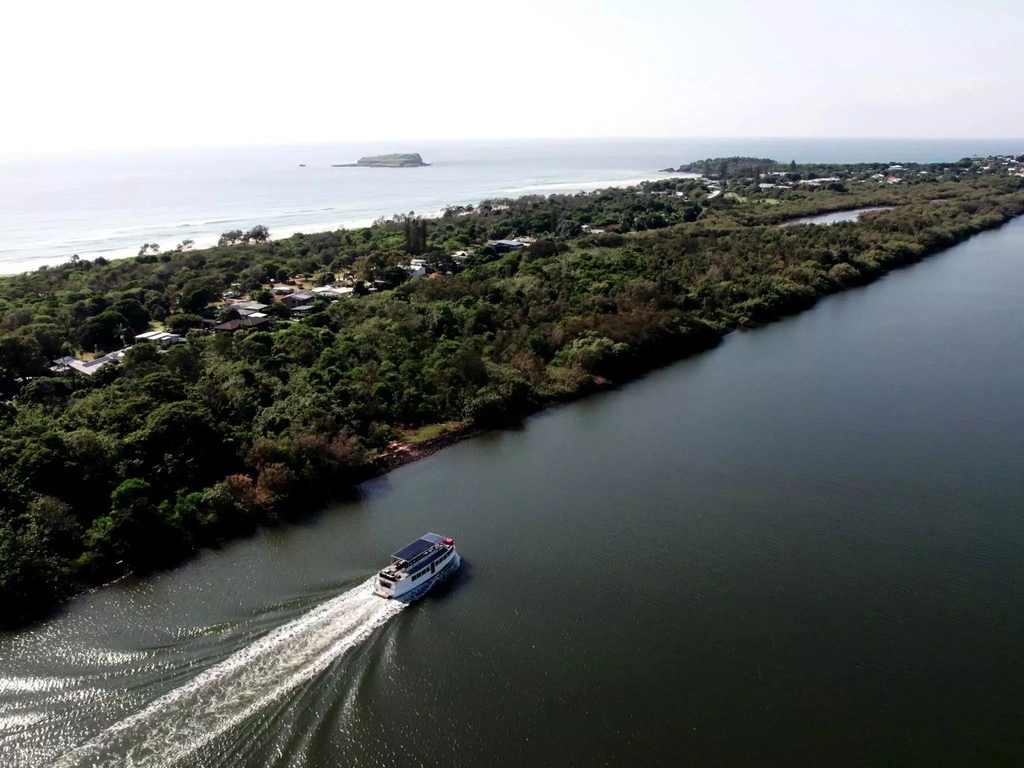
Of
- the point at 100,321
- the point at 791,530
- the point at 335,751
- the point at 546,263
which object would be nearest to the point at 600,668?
the point at 335,751

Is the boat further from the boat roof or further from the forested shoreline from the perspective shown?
the forested shoreline

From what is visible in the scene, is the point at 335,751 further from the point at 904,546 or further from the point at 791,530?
the point at 904,546

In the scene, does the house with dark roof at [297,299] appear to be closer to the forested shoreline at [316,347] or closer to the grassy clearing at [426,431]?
the forested shoreline at [316,347]

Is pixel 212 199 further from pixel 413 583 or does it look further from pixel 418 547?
pixel 413 583

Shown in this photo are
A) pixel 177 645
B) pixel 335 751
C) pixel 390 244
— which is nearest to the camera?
pixel 335 751

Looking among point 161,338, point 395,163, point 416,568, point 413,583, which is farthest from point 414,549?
point 395,163

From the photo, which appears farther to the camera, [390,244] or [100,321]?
[390,244]

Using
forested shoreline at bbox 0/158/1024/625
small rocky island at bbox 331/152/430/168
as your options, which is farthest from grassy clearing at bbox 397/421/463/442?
small rocky island at bbox 331/152/430/168
